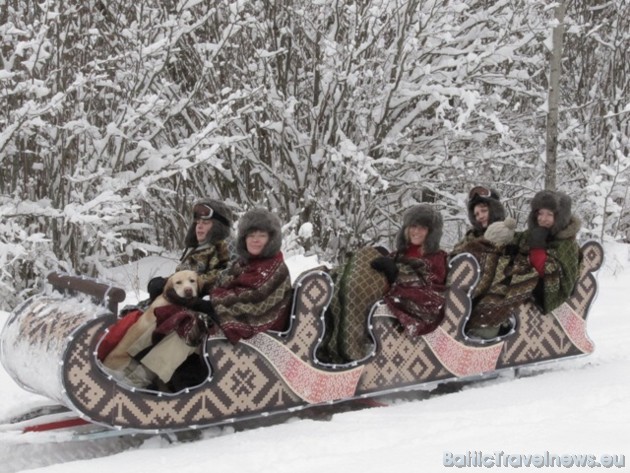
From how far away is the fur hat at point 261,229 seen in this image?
15.5 feet

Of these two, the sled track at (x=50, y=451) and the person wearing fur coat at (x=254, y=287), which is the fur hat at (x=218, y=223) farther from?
the sled track at (x=50, y=451)

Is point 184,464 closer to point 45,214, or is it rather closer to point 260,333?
point 260,333

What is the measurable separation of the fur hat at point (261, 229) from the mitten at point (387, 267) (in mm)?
636

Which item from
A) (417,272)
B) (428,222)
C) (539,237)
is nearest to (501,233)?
(539,237)

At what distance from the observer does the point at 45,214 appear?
25.0 ft

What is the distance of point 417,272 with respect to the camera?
203 inches

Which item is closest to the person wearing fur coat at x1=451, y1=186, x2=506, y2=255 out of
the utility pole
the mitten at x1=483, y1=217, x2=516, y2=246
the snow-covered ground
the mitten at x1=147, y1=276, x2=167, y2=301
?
the mitten at x1=483, y1=217, x2=516, y2=246

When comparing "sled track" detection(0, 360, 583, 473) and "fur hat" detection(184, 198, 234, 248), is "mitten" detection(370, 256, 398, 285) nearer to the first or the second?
"sled track" detection(0, 360, 583, 473)

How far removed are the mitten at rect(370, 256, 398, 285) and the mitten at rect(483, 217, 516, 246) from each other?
0.91 m

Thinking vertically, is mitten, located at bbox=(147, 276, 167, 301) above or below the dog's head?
below

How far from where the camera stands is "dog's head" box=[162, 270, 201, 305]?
4.54m

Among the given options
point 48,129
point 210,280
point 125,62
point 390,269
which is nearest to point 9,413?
point 210,280

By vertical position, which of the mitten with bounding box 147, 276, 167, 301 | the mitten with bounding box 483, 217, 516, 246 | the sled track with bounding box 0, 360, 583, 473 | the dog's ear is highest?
the mitten with bounding box 483, 217, 516, 246

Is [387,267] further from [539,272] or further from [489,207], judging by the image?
[489,207]
